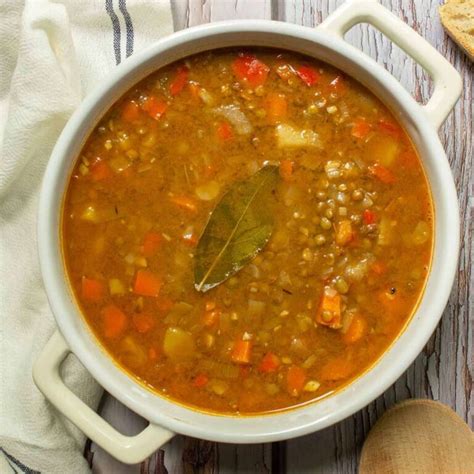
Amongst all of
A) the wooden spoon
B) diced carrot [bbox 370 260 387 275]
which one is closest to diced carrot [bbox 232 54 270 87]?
diced carrot [bbox 370 260 387 275]

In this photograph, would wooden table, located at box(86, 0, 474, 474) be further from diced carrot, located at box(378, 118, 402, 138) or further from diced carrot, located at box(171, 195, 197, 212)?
diced carrot, located at box(171, 195, 197, 212)

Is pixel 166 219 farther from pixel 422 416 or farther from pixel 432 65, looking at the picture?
pixel 422 416

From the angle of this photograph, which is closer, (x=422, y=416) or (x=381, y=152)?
(x=381, y=152)

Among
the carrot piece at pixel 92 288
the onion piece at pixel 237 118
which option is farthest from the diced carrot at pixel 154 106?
the carrot piece at pixel 92 288

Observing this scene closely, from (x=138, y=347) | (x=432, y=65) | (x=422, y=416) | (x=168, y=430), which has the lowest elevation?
(x=422, y=416)

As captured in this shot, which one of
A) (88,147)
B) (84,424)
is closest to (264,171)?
(88,147)

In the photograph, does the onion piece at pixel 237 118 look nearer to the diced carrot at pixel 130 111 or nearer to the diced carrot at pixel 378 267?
the diced carrot at pixel 130 111
